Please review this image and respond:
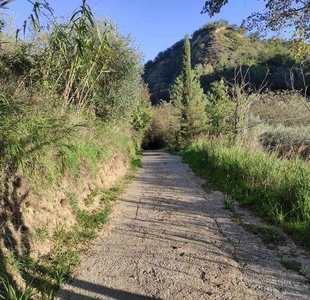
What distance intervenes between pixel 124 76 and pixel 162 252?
33.5 ft

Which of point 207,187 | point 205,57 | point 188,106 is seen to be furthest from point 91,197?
point 205,57

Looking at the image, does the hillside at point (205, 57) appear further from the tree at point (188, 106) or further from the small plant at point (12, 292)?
the small plant at point (12, 292)

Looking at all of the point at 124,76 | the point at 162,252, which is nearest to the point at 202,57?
the point at 124,76

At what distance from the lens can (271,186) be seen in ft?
20.3

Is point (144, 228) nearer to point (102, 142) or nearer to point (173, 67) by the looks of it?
point (102, 142)

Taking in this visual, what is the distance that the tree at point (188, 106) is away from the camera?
28.4 metres

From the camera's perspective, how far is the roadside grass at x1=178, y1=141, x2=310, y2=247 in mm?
4759

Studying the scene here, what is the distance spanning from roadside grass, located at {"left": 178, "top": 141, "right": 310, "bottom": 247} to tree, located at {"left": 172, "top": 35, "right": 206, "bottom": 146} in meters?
18.7

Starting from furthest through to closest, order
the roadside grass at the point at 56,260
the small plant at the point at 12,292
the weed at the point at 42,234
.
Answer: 1. the weed at the point at 42,234
2. the roadside grass at the point at 56,260
3. the small plant at the point at 12,292

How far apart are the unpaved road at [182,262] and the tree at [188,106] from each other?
2237 cm

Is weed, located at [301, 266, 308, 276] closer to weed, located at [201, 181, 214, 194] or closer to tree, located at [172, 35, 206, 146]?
weed, located at [201, 181, 214, 194]

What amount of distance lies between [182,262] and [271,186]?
3413 millimetres

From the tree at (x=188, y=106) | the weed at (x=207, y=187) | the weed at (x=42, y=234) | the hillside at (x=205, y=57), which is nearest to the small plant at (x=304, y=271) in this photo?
the weed at (x=42, y=234)

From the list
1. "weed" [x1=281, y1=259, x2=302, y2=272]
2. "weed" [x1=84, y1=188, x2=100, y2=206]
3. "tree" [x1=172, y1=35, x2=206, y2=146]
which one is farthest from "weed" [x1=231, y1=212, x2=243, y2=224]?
"tree" [x1=172, y1=35, x2=206, y2=146]
